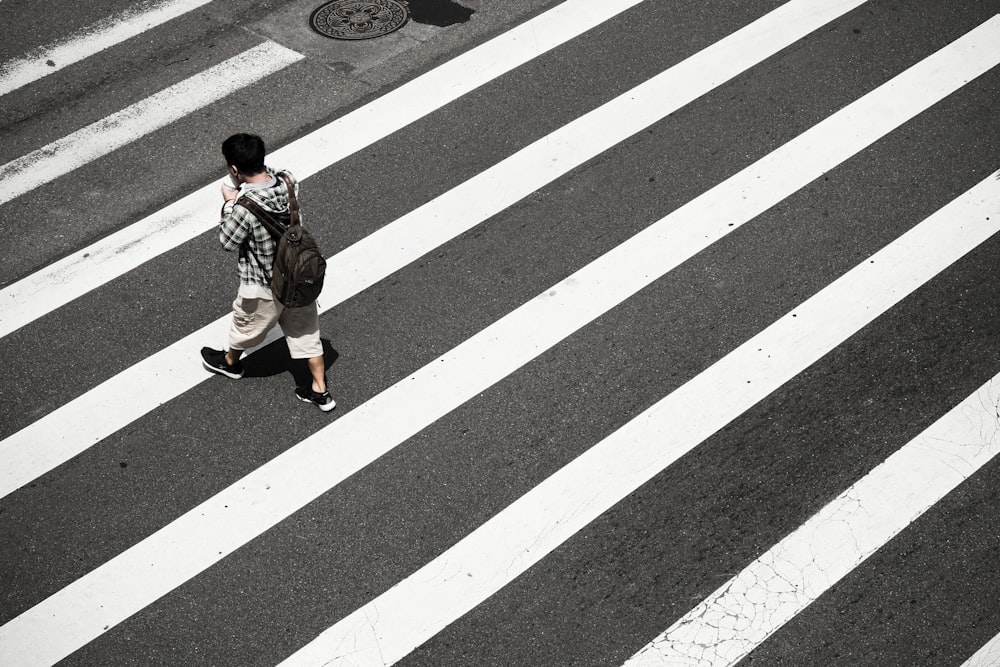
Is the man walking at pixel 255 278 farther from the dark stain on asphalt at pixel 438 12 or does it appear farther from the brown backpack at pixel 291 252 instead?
the dark stain on asphalt at pixel 438 12

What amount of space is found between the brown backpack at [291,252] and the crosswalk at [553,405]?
3.16 feet

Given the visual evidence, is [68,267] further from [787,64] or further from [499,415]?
[787,64]

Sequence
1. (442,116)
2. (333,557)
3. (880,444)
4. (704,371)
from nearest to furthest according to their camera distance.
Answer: (333,557), (880,444), (704,371), (442,116)

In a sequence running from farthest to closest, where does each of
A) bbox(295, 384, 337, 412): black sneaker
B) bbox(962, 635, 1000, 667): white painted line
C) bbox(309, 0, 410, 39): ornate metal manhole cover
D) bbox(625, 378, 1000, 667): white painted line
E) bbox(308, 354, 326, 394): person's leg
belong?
bbox(309, 0, 410, 39): ornate metal manhole cover
bbox(295, 384, 337, 412): black sneaker
bbox(308, 354, 326, 394): person's leg
bbox(625, 378, 1000, 667): white painted line
bbox(962, 635, 1000, 667): white painted line

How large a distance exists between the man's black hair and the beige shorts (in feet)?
2.65

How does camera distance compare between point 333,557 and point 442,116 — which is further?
point 442,116

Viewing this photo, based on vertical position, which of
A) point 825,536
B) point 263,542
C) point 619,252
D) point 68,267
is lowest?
point 825,536

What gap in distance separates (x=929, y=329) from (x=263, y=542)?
4.06m

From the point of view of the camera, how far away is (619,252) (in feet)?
20.9

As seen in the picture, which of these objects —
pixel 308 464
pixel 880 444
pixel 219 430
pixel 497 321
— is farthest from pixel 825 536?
pixel 219 430

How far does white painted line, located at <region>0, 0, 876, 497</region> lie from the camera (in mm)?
5512

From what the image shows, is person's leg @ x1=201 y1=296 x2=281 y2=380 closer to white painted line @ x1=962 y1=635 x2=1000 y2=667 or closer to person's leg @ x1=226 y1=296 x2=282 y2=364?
person's leg @ x1=226 y1=296 x2=282 y2=364

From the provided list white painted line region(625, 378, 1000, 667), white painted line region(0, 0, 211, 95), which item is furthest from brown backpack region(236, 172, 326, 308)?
white painted line region(0, 0, 211, 95)

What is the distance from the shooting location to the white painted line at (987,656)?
14.9 ft
